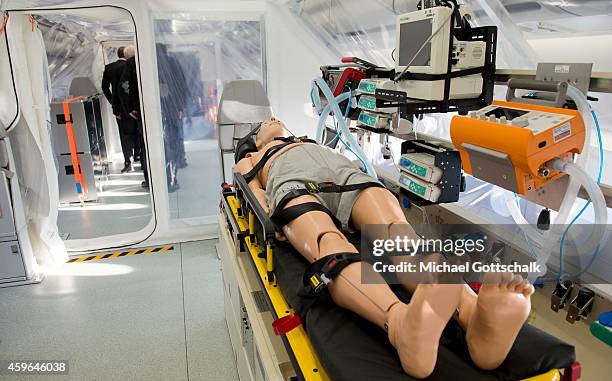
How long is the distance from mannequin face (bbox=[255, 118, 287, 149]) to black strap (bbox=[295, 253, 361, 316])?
1.47 meters

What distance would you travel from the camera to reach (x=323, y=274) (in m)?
1.28

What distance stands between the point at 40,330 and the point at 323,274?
2.57 m

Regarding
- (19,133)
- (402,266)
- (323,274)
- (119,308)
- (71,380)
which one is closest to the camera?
(323,274)

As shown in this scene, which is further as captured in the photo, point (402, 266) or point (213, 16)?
point (213, 16)

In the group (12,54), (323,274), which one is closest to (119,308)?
(12,54)

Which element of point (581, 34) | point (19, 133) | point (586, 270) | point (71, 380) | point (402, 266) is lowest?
point (71, 380)

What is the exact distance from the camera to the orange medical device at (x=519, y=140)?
1303 millimetres

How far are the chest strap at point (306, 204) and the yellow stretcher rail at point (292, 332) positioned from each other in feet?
0.47

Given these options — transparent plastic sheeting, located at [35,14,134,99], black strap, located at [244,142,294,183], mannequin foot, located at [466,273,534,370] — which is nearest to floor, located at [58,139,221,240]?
transparent plastic sheeting, located at [35,14,134,99]

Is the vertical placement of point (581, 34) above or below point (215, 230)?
above

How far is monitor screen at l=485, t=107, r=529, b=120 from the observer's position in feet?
4.89

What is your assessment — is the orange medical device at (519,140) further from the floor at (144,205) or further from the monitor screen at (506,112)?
the floor at (144,205)

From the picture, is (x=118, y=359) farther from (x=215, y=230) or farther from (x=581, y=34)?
(x=581, y=34)

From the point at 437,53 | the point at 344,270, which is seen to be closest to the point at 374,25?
the point at 437,53
